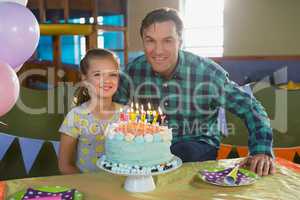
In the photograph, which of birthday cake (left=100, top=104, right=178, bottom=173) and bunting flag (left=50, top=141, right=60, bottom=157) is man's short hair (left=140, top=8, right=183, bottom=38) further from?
bunting flag (left=50, top=141, right=60, bottom=157)

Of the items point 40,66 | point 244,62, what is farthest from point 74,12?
point 244,62

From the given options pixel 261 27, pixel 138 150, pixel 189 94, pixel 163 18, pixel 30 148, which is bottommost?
pixel 30 148

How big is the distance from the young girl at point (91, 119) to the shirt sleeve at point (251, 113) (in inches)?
20.8

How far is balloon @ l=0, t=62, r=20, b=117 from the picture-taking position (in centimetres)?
116

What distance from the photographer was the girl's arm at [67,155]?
172 cm

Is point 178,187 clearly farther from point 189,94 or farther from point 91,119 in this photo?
point 189,94

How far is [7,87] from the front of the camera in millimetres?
1171

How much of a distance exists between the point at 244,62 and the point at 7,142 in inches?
135

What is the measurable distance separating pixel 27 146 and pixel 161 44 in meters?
0.98

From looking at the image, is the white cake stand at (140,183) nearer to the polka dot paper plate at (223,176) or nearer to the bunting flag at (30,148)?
the polka dot paper plate at (223,176)

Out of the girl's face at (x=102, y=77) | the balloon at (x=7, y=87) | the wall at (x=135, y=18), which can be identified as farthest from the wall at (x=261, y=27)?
the balloon at (x=7, y=87)

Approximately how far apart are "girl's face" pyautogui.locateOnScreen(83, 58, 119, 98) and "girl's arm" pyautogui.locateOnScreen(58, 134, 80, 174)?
0.74 ft

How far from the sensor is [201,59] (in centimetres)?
206

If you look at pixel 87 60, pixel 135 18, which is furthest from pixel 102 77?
pixel 135 18
